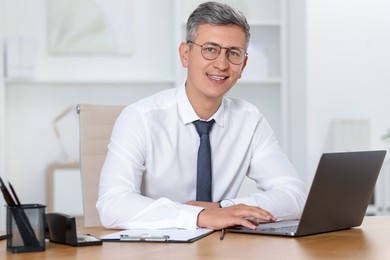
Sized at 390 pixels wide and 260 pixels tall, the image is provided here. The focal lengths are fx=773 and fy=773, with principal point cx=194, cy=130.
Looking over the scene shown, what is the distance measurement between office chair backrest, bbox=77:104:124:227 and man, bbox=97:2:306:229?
19 centimetres

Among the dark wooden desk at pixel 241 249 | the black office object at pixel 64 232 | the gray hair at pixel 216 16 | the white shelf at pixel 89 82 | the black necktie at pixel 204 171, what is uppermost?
the gray hair at pixel 216 16

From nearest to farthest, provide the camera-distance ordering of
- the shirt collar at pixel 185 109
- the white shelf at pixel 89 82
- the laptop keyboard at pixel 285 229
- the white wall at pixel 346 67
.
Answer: the laptop keyboard at pixel 285 229, the shirt collar at pixel 185 109, the white shelf at pixel 89 82, the white wall at pixel 346 67

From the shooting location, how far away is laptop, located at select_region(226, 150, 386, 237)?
1869 millimetres

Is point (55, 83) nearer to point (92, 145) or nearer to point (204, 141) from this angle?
point (92, 145)

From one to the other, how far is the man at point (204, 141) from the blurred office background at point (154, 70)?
7.49ft

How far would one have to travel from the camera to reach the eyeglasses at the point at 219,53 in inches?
97.2

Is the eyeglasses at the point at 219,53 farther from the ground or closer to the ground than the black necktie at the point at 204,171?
farther from the ground

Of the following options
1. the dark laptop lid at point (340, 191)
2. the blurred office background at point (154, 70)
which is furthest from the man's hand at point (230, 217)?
the blurred office background at point (154, 70)

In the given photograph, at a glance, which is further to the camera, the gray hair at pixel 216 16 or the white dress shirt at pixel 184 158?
the gray hair at pixel 216 16

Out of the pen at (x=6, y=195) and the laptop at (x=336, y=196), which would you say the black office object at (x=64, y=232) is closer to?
the pen at (x=6, y=195)

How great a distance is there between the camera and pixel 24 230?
1713 millimetres

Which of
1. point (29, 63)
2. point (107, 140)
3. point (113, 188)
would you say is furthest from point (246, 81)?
point (113, 188)

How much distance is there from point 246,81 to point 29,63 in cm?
138

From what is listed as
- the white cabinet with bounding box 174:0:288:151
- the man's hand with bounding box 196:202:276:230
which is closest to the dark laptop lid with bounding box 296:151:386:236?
the man's hand with bounding box 196:202:276:230
